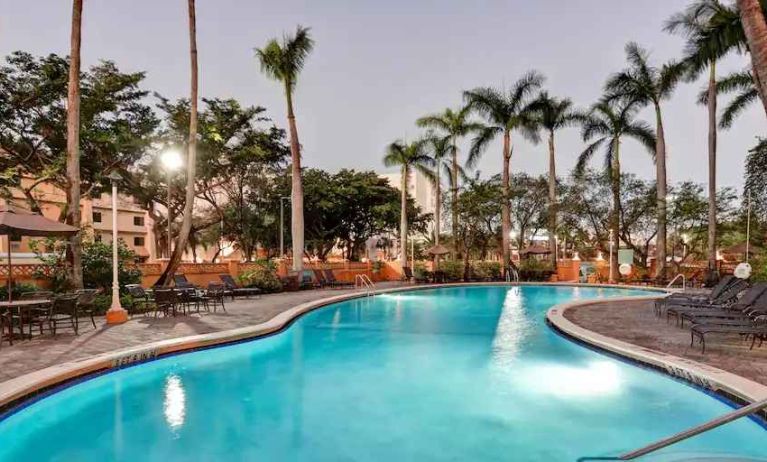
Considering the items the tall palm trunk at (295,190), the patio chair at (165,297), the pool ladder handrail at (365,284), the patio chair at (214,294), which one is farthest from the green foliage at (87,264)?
the pool ladder handrail at (365,284)

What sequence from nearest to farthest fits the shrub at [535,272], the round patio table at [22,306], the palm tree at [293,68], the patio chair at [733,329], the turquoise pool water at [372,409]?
the turquoise pool water at [372,409]
the patio chair at [733,329]
the round patio table at [22,306]
the palm tree at [293,68]
the shrub at [535,272]

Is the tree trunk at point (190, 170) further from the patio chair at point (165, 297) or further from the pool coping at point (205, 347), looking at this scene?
the pool coping at point (205, 347)

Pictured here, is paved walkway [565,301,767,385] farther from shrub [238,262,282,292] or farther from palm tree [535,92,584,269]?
palm tree [535,92,584,269]

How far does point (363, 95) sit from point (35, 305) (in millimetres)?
25628

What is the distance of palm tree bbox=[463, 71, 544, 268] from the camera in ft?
87.0

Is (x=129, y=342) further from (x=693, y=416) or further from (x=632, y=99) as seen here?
(x=632, y=99)

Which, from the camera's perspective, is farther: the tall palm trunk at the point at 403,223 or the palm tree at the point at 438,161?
the palm tree at the point at 438,161

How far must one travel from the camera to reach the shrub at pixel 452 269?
26.1 m

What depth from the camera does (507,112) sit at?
26.7 m

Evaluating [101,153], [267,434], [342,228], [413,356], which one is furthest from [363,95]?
[267,434]

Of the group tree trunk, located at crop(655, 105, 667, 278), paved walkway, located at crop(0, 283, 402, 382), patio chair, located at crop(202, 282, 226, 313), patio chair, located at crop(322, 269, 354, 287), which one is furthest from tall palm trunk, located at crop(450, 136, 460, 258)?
patio chair, located at crop(202, 282, 226, 313)

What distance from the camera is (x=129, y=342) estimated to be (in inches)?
328

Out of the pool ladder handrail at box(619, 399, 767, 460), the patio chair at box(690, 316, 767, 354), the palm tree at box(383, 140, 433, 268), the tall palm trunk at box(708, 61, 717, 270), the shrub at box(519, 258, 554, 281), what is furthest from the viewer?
the palm tree at box(383, 140, 433, 268)

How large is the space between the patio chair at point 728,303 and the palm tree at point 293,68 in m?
15.2
